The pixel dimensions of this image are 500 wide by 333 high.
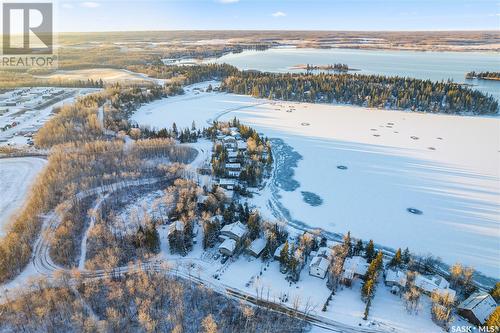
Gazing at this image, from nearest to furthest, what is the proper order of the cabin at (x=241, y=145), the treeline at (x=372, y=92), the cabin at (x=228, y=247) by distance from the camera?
the cabin at (x=228, y=247) < the cabin at (x=241, y=145) < the treeline at (x=372, y=92)

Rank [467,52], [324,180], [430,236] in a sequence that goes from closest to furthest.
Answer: [430,236] < [324,180] < [467,52]

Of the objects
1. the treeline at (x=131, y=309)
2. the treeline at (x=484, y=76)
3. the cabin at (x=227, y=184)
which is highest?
the treeline at (x=484, y=76)

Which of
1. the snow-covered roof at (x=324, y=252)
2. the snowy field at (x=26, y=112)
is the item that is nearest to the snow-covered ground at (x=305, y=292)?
the snow-covered roof at (x=324, y=252)

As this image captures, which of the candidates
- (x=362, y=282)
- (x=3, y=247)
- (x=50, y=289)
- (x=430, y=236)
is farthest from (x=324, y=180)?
(x=3, y=247)

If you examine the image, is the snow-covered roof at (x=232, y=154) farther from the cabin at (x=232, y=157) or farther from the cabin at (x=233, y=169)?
the cabin at (x=233, y=169)

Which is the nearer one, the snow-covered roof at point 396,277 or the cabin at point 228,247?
the snow-covered roof at point 396,277

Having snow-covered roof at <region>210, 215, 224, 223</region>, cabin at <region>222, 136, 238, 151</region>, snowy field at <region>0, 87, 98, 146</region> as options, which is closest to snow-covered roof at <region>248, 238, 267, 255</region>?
snow-covered roof at <region>210, 215, 224, 223</region>

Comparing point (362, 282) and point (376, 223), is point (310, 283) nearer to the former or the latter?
point (362, 282)
